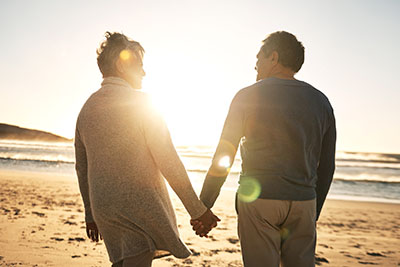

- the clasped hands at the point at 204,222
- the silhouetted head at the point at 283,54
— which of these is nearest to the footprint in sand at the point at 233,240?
the clasped hands at the point at 204,222

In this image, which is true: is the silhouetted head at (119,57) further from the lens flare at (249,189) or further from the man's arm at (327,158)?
the man's arm at (327,158)

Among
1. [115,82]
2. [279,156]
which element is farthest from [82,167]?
[279,156]

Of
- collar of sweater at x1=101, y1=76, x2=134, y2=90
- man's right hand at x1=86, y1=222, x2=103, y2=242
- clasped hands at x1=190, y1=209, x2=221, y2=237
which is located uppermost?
collar of sweater at x1=101, y1=76, x2=134, y2=90

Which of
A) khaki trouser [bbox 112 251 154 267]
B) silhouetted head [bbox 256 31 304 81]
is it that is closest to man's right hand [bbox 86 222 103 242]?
khaki trouser [bbox 112 251 154 267]

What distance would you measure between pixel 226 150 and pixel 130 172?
27.2 inches

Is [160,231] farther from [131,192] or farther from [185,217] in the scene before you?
[185,217]

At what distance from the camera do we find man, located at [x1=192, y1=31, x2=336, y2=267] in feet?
6.31

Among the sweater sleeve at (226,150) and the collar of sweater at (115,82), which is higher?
the collar of sweater at (115,82)

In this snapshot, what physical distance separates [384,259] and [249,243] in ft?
13.8

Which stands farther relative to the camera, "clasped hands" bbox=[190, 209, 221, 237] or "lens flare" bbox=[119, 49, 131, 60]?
"clasped hands" bbox=[190, 209, 221, 237]

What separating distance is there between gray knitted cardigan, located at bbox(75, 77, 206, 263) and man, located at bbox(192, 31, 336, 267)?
1.44 ft

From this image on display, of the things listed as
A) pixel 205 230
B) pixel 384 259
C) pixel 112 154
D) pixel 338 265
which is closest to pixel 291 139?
pixel 205 230

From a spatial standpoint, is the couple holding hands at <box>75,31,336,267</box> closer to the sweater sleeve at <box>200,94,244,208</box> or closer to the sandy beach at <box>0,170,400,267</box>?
the sweater sleeve at <box>200,94,244,208</box>

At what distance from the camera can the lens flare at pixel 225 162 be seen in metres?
2.15
